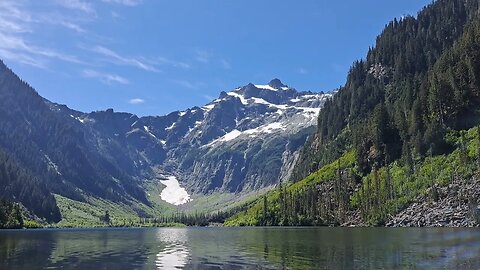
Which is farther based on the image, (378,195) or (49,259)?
(378,195)

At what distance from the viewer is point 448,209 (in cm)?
15425

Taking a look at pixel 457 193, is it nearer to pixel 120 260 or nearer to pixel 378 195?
pixel 378 195

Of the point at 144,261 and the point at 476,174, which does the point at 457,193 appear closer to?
the point at 476,174

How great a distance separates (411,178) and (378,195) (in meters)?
14.8

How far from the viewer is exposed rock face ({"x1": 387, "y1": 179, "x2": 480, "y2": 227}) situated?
143000 millimetres

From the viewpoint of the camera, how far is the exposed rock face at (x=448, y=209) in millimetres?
143000

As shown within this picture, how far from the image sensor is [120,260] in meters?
73.1

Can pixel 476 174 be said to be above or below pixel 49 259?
above

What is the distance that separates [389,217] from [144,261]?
134 meters

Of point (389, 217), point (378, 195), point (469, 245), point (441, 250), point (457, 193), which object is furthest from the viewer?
point (378, 195)

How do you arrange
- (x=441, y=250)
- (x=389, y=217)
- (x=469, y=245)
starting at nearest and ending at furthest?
(x=441, y=250)
(x=469, y=245)
(x=389, y=217)

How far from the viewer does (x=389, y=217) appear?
603 ft

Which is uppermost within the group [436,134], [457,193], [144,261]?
[436,134]

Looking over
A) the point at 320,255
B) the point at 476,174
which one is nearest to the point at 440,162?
the point at 476,174
